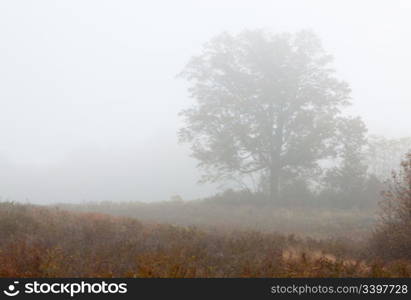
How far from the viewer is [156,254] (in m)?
8.45

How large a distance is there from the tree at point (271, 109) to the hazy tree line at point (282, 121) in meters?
0.06

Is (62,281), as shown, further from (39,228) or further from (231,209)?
(231,209)

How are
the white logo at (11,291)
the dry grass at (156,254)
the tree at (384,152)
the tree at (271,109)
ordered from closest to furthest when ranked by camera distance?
the white logo at (11,291) → the dry grass at (156,254) → the tree at (271,109) → the tree at (384,152)

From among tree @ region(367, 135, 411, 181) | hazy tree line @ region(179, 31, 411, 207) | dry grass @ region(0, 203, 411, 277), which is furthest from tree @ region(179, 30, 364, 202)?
tree @ region(367, 135, 411, 181)

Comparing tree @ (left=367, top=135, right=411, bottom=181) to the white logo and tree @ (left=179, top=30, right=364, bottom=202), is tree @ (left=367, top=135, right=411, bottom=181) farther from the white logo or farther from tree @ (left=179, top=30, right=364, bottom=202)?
the white logo

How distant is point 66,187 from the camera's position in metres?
64.2

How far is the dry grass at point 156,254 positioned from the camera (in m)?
7.47

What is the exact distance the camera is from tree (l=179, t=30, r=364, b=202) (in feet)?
84.5

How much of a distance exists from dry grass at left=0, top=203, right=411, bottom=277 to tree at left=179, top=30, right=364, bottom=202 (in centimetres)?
Result: 1441

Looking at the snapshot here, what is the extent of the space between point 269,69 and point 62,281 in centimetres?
2226

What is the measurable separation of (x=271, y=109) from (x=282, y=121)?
1.06m

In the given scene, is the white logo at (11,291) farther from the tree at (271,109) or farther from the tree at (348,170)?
the tree at (348,170)

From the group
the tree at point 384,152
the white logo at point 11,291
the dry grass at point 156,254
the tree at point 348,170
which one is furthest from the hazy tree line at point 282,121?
the white logo at point 11,291

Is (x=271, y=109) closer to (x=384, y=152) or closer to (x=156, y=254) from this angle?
(x=156, y=254)
